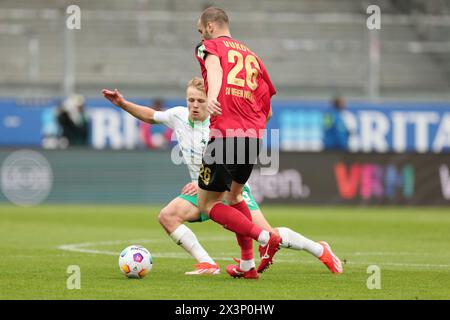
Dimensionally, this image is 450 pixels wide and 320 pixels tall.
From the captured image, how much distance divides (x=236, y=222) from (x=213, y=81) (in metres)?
1.14

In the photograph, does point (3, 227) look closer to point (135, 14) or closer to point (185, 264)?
point (185, 264)

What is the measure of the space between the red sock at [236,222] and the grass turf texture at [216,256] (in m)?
0.40

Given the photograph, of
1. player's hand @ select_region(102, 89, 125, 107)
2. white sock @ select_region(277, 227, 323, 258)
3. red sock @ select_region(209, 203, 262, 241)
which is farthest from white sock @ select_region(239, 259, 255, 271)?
player's hand @ select_region(102, 89, 125, 107)

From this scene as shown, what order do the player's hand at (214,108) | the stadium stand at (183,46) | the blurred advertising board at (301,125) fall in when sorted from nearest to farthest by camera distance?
the player's hand at (214,108), the blurred advertising board at (301,125), the stadium stand at (183,46)

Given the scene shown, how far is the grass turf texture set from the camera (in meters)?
7.49

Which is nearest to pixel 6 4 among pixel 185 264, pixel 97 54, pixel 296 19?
pixel 97 54

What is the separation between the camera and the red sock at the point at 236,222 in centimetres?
819

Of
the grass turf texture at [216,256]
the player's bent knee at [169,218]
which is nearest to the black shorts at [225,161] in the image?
the grass turf texture at [216,256]

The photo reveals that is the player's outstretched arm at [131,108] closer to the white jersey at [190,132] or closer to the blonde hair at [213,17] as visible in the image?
the white jersey at [190,132]

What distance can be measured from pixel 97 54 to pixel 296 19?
4943 millimetres

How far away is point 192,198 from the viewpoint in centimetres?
912

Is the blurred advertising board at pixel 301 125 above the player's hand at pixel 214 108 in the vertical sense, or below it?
below

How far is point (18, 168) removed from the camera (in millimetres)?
20000

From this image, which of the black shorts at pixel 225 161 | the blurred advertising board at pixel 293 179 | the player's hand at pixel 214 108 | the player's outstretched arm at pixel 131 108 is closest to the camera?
the player's hand at pixel 214 108
